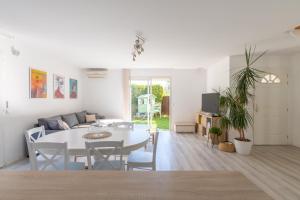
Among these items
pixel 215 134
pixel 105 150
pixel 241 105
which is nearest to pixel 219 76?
pixel 241 105

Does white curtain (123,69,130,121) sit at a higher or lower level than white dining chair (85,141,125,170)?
higher

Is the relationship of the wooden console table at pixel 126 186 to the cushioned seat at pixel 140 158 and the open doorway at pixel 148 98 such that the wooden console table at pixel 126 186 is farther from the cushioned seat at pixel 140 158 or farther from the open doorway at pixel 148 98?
the open doorway at pixel 148 98

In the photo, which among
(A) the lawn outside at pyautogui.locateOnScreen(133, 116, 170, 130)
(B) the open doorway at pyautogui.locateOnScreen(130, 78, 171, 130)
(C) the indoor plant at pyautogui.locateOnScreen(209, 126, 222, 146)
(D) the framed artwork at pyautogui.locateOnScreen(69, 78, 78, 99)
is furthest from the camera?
(A) the lawn outside at pyautogui.locateOnScreen(133, 116, 170, 130)

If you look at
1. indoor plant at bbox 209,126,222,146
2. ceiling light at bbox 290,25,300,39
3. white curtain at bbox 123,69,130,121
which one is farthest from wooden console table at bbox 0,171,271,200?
white curtain at bbox 123,69,130,121

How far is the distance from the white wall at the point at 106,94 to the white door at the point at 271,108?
14.7ft

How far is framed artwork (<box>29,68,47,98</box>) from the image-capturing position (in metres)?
3.86

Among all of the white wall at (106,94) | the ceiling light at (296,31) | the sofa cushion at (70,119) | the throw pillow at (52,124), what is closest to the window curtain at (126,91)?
the white wall at (106,94)

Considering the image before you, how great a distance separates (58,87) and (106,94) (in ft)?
6.54

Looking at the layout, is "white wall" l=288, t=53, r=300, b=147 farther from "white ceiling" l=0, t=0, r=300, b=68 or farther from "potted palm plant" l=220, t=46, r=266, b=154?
"potted palm plant" l=220, t=46, r=266, b=154

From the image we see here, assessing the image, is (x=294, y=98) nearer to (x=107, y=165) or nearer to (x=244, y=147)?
(x=244, y=147)

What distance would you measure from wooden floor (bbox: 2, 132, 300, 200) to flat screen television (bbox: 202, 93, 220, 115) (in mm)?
1010

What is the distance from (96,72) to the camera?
260 inches

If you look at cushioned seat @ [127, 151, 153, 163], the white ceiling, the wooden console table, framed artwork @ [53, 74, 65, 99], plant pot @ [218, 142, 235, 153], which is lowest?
plant pot @ [218, 142, 235, 153]

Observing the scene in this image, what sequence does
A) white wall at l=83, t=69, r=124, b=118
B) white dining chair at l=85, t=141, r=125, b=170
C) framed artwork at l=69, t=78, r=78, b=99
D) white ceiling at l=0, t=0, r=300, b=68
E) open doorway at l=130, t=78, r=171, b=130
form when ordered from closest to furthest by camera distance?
white dining chair at l=85, t=141, r=125, b=170, white ceiling at l=0, t=0, r=300, b=68, framed artwork at l=69, t=78, r=78, b=99, white wall at l=83, t=69, r=124, b=118, open doorway at l=130, t=78, r=171, b=130
